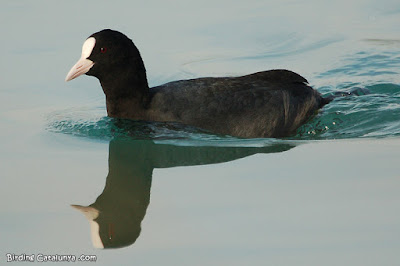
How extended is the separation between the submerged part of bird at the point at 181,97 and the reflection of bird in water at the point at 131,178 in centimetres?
32

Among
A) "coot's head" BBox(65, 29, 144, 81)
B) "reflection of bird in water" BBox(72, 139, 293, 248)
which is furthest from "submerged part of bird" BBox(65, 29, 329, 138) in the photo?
"reflection of bird in water" BBox(72, 139, 293, 248)

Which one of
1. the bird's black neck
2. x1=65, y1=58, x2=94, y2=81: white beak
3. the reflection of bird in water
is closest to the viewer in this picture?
the reflection of bird in water

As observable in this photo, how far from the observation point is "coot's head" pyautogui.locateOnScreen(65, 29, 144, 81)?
8.35 metres

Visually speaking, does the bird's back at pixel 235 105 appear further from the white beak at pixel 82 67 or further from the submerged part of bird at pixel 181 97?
the white beak at pixel 82 67

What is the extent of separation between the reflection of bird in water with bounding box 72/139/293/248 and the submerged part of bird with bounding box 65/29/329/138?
0.32 meters

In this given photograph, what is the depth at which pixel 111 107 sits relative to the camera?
337 inches

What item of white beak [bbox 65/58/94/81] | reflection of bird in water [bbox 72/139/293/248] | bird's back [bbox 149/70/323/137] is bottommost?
reflection of bird in water [bbox 72/139/293/248]

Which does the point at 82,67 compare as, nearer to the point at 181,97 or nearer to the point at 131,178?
the point at 181,97

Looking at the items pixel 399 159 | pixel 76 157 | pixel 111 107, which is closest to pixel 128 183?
pixel 76 157

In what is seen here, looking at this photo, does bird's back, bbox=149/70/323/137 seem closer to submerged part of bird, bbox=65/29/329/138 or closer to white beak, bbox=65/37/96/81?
submerged part of bird, bbox=65/29/329/138

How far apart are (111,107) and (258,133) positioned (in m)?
1.46

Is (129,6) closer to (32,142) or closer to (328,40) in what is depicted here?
(328,40)

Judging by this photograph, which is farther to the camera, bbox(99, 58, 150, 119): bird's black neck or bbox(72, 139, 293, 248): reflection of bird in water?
bbox(99, 58, 150, 119): bird's black neck

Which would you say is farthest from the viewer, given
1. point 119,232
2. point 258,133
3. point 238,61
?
point 238,61
